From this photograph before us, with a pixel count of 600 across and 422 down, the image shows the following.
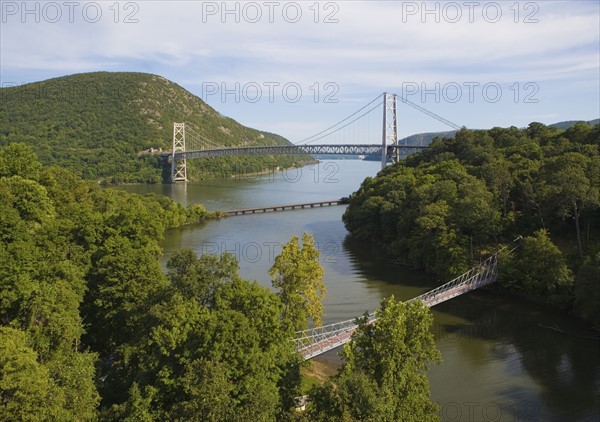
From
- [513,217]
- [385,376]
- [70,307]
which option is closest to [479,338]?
[513,217]

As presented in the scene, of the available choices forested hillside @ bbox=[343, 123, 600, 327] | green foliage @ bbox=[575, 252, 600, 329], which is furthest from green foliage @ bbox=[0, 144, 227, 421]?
forested hillside @ bbox=[343, 123, 600, 327]

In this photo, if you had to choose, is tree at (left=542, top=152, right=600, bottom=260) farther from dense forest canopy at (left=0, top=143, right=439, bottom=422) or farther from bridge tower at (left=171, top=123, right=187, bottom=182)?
bridge tower at (left=171, top=123, right=187, bottom=182)

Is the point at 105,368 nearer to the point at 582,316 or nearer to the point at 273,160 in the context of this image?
the point at 582,316

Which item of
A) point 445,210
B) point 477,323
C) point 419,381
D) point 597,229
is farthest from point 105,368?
point 597,229

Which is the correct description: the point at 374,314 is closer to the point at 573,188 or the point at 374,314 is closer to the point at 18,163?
the point at 573,188

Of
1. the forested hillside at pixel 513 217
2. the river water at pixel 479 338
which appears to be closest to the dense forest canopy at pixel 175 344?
the river water at pixel 479 338
